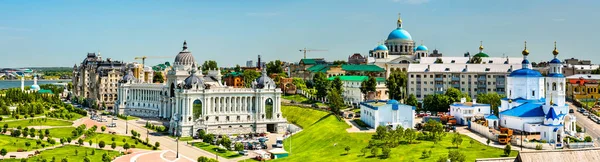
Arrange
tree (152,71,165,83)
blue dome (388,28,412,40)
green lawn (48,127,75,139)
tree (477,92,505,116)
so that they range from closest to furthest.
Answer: green lawn (48,127,75,139) < tree (477,92,505,116) < blue dome (388,28,412,40) < tree (152,71,165,83)

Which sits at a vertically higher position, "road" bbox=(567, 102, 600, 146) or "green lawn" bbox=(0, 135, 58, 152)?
"road" bbox=(567, 102, 600, 146)

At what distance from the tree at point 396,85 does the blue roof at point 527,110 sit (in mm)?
31953

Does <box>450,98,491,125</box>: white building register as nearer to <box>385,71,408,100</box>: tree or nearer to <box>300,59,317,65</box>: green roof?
<box>385,71,408,100</box>: tree

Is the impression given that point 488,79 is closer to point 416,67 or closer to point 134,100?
point 416,67

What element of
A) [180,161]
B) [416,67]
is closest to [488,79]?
[416,67]

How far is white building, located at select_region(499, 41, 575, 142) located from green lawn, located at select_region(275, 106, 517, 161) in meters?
8.60

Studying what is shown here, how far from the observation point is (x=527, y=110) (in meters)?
72.9

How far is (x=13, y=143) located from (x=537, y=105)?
67937mm

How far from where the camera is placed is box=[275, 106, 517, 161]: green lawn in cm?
6062

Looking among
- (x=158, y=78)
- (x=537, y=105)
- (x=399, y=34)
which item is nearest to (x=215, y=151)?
(x=537, y=105)

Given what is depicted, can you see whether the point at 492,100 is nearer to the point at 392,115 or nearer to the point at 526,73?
the point at 526,73

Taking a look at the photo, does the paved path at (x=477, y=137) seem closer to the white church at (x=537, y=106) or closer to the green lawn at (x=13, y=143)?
the white church at (x=537, y=106)

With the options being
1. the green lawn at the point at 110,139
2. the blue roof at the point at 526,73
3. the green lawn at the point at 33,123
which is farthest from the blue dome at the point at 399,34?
the green lawn at the point at 110,139

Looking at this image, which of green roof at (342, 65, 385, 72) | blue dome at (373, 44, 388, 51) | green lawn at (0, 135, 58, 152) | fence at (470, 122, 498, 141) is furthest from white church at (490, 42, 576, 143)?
blue dome at (373, 44, 388, 51)
